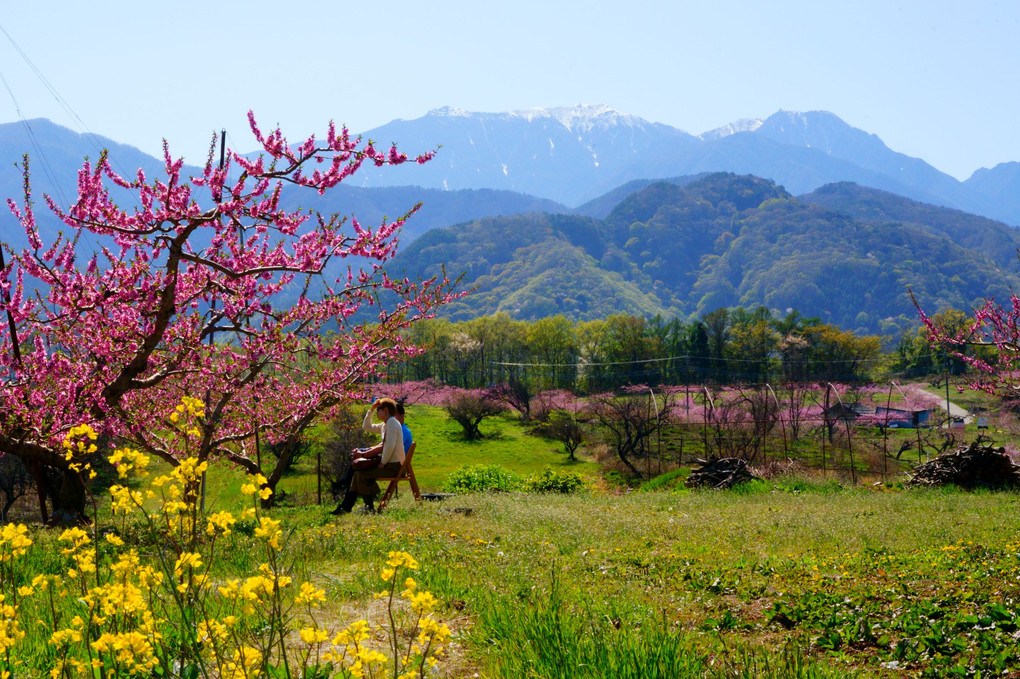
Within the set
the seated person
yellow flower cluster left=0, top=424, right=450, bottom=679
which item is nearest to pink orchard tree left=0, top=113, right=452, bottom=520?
the seated person

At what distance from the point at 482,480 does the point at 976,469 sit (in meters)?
12.0

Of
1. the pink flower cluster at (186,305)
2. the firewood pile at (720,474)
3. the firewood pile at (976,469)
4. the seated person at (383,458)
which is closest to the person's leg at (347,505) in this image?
the seated person at (383,458)

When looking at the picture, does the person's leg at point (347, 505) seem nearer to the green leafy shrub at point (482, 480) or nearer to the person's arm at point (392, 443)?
the person's arm at point (392, 443)

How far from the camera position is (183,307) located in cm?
933

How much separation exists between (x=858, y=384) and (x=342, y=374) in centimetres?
5706

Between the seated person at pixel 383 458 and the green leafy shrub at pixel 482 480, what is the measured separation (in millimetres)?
9315

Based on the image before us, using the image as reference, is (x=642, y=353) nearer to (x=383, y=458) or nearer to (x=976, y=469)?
(x=976, y=469)

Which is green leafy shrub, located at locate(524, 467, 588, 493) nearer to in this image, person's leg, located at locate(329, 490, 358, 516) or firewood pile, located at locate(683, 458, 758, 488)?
firewood pile, located at locate(683, 458, 758, 488)

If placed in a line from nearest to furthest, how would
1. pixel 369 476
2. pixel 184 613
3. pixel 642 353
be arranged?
1. pixel 184 613
2. pixel 369 476
3. pixel 642 353

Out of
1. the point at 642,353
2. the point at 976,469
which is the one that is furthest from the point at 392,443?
the point at 642,353

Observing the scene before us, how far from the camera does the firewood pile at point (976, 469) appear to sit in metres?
15.3

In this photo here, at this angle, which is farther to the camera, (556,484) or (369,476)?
(556,484)

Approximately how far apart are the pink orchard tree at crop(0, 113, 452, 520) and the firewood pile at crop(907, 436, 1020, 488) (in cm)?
1167

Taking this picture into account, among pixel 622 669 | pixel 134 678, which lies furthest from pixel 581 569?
pixel 134 678
